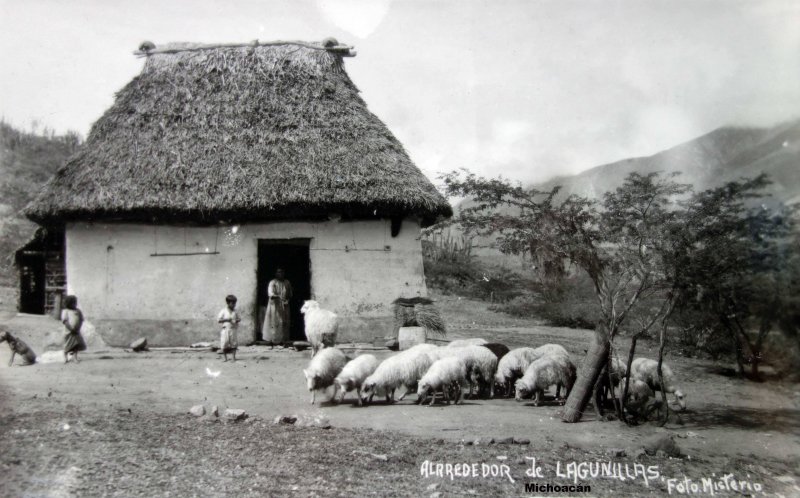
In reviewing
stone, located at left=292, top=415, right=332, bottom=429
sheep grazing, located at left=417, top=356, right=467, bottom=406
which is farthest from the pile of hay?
stone, located at left=292, top=415, right=332, bottom=429

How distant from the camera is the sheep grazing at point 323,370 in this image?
6.02 metres

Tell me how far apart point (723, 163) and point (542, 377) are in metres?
2.88

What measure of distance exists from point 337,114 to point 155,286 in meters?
3.85

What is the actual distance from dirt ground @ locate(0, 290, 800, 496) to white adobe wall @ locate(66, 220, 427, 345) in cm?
147

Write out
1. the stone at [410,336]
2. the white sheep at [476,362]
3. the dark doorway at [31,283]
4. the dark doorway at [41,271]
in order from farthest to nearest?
the dark doorway at [31,283], the dark doorway at [41,271], the stone at [410,336], the white sheep at [476,362]

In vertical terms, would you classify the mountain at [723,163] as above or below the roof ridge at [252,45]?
below

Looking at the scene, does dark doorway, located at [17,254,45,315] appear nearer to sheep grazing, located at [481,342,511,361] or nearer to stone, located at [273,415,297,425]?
stone, located at [273,415,297,425]

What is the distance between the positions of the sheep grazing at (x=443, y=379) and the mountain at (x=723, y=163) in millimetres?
2313

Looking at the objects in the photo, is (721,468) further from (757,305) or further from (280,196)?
(280,196)

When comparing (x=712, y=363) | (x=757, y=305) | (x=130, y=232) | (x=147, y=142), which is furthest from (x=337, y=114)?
(x=712, y=363)

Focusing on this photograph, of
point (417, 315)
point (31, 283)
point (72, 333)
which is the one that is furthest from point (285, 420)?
point (31, 283)

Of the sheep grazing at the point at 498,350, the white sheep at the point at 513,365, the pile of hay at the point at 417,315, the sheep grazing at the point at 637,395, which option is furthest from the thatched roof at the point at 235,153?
the sheep grazing at the point at 637,395

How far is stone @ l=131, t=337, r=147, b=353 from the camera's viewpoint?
8.14 m

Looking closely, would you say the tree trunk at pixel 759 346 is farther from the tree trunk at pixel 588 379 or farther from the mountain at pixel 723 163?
the tree trunk at pixel 588 379
